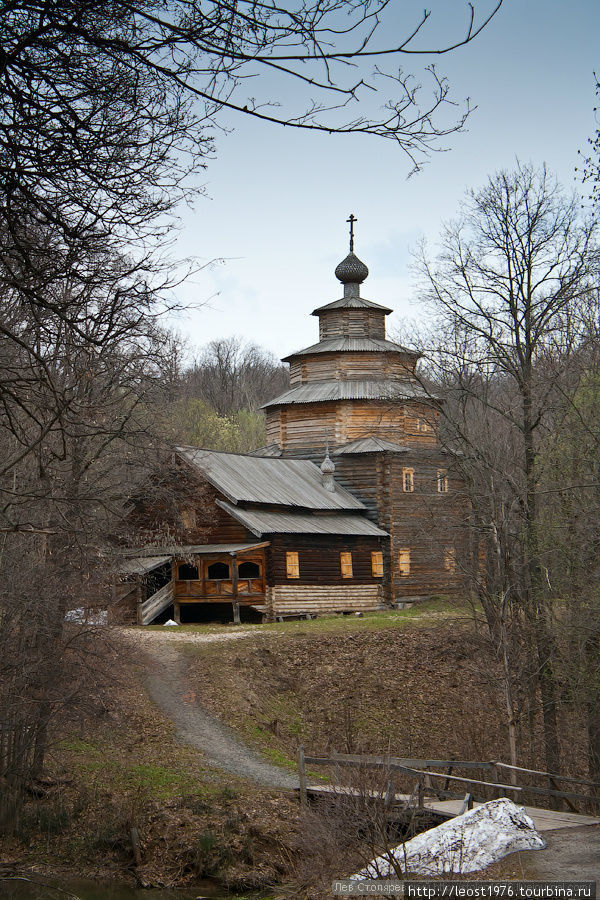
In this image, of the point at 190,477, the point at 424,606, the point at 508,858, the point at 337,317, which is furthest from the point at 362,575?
the point at 508,858

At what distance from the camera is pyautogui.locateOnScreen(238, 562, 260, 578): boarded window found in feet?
112

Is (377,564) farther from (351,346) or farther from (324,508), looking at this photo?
(351,346)

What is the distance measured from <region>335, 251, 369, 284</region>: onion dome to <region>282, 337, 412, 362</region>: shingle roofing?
12.4ft

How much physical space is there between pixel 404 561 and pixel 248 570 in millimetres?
6311

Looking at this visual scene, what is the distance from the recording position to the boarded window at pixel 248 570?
34.1m

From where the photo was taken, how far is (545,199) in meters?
20.7

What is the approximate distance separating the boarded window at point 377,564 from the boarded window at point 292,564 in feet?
12.7

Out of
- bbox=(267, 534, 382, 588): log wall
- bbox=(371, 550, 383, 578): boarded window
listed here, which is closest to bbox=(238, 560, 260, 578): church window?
bbox=(267, 534, 382, 588): log wall

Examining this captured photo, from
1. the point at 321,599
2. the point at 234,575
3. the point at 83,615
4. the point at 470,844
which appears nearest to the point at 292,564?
the point at 321,599

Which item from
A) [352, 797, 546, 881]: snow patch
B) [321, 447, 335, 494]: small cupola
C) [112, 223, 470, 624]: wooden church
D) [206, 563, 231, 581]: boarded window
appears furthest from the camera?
[321, 447, 335, 494]: small cupola

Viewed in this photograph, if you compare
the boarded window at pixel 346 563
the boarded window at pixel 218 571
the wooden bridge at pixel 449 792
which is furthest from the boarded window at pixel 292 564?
the wooden bridge at pixel 449 792

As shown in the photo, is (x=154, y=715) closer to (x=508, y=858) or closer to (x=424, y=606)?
(x=508, y=858)

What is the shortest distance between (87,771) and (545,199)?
50.1ft

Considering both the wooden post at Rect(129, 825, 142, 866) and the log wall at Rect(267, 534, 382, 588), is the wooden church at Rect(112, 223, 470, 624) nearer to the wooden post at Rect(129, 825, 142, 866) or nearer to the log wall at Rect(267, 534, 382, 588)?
the log wall at Rect(267, 534, 382, 588)
